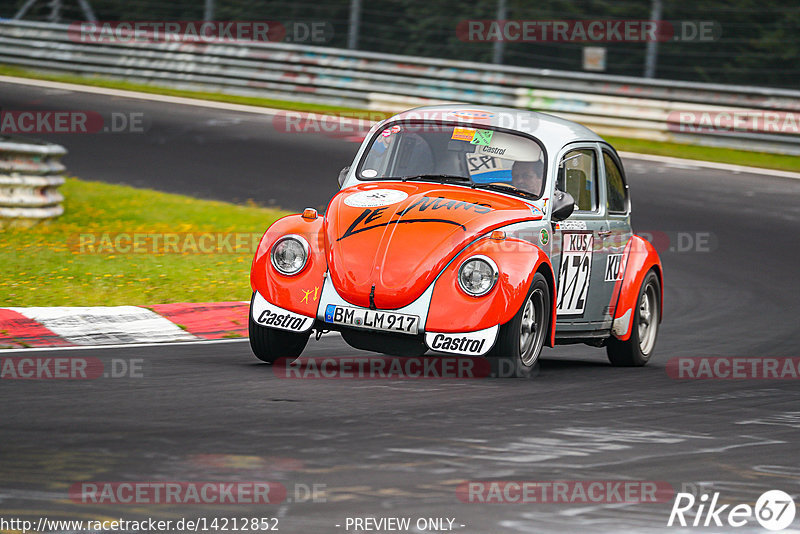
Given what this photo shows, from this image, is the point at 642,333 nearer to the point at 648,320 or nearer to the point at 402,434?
the point at 648,320

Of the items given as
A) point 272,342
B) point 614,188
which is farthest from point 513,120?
point 272,342

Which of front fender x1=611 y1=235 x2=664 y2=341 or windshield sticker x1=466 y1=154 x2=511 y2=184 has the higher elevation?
windshield sticker x1=466 y1=154 x2=511 y2=184

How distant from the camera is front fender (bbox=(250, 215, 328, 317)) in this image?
7695mm

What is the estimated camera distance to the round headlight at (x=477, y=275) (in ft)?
24.5

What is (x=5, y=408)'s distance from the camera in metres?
6.12

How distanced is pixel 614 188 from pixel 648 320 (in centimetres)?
105

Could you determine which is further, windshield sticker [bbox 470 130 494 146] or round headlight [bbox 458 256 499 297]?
windshield sticker [bbox 470 130 494 146]

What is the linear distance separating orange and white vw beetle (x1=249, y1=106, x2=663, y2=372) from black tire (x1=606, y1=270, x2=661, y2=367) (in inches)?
1.2

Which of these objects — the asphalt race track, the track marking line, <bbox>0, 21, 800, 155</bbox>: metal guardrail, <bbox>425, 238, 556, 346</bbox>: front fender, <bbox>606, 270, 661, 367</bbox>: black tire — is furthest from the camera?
<bbox>0, 21, 800, 155</bbox>: metal guardrail

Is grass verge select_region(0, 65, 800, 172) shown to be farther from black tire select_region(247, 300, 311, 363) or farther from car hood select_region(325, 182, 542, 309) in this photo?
black tire select_region(247, 300, 311, 363)

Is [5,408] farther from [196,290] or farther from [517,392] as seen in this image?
[196,290]

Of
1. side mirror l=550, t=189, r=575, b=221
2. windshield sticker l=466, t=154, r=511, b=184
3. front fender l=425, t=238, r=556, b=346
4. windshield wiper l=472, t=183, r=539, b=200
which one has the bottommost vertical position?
front fender l=425, t=238, r=556, b=346

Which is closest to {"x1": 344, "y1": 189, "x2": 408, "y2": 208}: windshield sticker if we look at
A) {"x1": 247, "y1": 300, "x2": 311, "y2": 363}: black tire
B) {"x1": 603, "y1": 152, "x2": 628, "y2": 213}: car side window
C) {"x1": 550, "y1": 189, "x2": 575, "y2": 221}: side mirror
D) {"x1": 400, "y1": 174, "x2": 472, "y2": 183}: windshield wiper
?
{"x1": 400, "y1": 174, "x2": 472, "y2": 183}: windshield wiper

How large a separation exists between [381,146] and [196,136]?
12.2m
